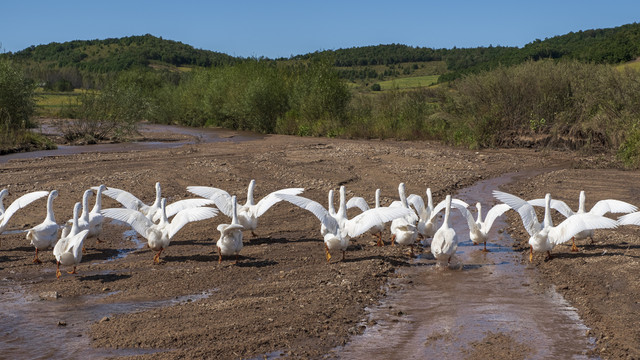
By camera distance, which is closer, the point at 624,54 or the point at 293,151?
the point at 293,151

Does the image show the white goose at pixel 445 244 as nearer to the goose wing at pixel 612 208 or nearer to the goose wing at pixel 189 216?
the goose wing at pixel 612 208

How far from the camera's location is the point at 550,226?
9586mm

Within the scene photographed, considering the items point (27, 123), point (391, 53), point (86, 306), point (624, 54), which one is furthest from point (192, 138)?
point (391, 53)

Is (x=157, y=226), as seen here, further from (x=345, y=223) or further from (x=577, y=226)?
(x=577, y=226)

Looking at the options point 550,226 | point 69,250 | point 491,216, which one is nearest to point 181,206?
point 69,250

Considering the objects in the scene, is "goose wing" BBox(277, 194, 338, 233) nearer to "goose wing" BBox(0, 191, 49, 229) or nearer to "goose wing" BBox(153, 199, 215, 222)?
"goose wing" BBox(153, 199, 215, 222)

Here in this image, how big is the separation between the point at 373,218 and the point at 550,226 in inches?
105

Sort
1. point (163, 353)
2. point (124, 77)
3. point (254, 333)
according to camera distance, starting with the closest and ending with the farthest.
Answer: point (163, 353), point (254, 333), point (124, 77)

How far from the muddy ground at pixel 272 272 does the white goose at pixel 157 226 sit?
32 cm

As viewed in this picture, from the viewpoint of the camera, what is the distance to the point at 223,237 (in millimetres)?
9305

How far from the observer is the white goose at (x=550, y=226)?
9016mm

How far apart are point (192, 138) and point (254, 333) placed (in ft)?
95.4

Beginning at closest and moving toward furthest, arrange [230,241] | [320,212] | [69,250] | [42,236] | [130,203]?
[69,250] → [230,241] → [320,212] → [42,236] → [130,203]

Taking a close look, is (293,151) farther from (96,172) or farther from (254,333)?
(254,333)
